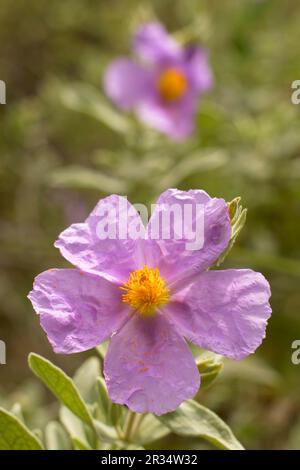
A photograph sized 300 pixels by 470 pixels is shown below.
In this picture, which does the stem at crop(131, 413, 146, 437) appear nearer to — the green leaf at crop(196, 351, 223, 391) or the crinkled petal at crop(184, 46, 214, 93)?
the green leaf at crop(196, 351, 223, 391)

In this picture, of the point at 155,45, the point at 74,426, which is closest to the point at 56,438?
the point at 74,426

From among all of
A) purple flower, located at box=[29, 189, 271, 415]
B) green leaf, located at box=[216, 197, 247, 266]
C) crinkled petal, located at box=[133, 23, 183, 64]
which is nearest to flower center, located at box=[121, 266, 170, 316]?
purple flower, located at box=[29, 189, 271, 415]

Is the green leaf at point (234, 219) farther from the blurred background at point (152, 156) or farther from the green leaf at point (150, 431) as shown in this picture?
the blurred background at point (152, 156)

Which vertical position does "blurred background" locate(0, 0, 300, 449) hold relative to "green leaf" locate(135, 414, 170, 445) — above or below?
above

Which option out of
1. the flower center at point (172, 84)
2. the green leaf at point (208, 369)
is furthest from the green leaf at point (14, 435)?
the flower center at point (172, 84)

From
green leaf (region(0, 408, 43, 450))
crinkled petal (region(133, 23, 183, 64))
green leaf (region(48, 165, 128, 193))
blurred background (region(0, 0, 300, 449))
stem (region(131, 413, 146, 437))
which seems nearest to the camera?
green leaf (region(0, 408, 43, 450))

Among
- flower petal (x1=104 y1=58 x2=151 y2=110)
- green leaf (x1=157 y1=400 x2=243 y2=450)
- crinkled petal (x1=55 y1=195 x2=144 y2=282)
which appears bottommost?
green leaf (x1=157 y1=400 x2=243 y2=450)

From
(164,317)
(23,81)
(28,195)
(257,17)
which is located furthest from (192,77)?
(164,317)

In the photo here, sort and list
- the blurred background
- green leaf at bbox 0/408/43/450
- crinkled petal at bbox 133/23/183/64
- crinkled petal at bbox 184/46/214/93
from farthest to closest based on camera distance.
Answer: crinkled petal at bbox 184/46/214/93 → crinkled petal at bbox 133/23/183/64 → the blurred background → green leaf at bbox 0/408/43/450

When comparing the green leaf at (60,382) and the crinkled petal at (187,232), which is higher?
the crinkled petal at (187,232)
